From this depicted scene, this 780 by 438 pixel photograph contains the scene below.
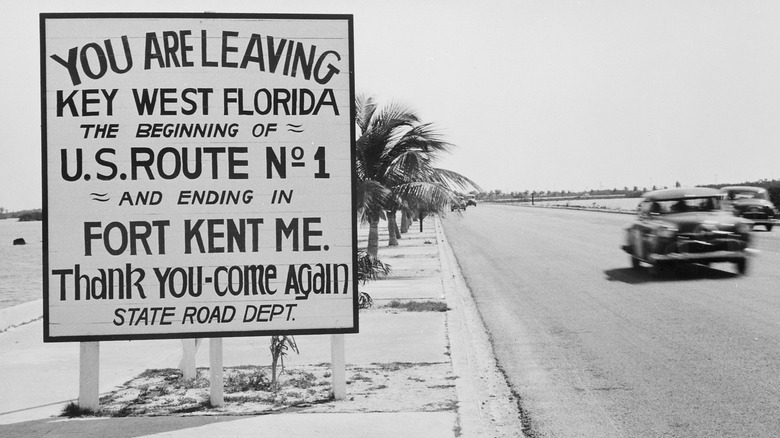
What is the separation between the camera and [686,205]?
1827cm

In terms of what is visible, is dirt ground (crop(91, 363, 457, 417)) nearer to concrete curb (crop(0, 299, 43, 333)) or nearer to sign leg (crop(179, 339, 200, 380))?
sign leg (crop(179, 339, 200, 380))

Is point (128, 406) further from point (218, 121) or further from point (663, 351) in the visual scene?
point (663, 351)

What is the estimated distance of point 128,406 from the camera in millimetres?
7184

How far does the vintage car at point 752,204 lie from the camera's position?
35.0 meters

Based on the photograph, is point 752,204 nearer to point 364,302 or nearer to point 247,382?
point 364,302

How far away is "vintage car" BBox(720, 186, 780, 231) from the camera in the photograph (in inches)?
1379

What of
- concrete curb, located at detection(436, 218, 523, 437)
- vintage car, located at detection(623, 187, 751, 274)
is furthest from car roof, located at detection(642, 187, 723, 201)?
concrete curb, located at detection(436, 218, 523, 437)

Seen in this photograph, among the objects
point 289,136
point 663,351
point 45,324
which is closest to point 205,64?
point 289,136

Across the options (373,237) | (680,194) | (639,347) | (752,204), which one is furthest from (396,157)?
(752,204)

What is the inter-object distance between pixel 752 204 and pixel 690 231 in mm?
20130

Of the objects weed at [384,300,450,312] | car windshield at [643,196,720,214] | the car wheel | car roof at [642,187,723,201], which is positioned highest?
car roof at [642,187,723,201]

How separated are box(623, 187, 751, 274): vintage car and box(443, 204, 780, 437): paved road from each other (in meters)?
0.44

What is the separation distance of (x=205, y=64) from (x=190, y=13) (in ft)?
1.42

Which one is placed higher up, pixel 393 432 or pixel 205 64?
pixel 205 64
